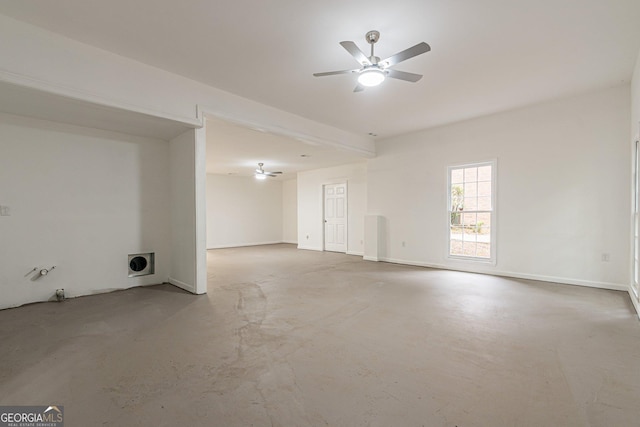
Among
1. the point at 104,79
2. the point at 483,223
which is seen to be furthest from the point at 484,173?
the point at 104,79

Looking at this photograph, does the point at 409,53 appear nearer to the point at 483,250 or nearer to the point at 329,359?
the point at 329,359

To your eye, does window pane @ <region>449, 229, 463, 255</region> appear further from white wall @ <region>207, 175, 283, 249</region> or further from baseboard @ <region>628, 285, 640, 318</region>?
white wall @ <region>207, 175, 283, 249</region>

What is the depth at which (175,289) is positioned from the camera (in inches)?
179

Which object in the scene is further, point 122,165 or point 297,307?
point 122,165

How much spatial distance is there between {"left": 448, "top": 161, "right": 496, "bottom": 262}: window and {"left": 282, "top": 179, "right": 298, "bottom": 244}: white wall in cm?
664

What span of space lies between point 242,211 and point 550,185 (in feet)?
29.1

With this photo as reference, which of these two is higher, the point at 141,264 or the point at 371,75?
the point at 371,75

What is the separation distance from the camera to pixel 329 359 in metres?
2.33

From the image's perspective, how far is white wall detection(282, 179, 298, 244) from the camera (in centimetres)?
1162

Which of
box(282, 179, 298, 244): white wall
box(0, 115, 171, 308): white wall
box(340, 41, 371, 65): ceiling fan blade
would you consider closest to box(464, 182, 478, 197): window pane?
box(340, 41, 371, 65): ceiling fan blade

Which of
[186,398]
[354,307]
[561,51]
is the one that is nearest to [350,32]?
[561,51]

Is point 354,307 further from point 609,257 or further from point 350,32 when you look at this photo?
point 609,257

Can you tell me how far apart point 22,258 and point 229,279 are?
8.85 ft

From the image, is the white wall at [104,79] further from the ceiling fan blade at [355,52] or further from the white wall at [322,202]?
the white wall at [322,202]
